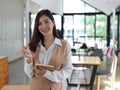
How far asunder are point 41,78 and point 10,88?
482 millimetres

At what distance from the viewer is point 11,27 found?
1080 cm

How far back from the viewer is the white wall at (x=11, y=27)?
9861 millimetres

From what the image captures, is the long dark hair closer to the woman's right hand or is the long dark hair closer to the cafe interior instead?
the woman's right hand

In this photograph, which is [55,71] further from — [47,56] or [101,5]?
[101,5]

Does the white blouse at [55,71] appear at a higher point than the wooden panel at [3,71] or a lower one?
higher

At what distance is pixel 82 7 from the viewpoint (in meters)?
17.0

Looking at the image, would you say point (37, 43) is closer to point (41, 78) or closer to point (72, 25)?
point (41, 78)

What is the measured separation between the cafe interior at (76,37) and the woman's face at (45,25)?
0.46 meters

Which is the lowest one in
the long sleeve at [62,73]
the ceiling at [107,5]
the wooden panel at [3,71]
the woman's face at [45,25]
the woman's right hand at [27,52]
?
the wooden panel at [3,71]

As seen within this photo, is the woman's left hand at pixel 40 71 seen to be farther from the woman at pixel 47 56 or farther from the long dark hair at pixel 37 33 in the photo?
the long dark hair at pixel 37 33

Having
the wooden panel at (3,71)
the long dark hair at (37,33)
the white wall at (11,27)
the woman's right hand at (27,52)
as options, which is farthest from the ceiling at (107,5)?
the woman's right hand at (27,52)

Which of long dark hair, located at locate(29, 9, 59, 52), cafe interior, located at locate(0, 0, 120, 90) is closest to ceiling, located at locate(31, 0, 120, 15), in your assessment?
cafe interior, located at locate(0, 0, 120, 90)

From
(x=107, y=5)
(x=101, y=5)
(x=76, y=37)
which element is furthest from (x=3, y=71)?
(x=76, y=37)

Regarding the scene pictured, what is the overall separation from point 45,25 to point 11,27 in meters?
9.34
